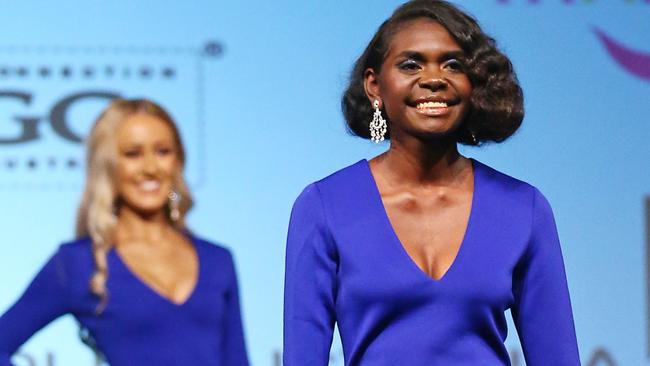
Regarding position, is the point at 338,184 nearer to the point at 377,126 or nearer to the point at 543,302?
Result: the point at 377,126

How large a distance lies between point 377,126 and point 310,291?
27 cm

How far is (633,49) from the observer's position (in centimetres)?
424

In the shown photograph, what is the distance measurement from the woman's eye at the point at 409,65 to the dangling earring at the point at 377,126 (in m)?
0.09

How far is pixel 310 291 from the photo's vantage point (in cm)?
201

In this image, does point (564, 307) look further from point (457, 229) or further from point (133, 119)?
point (133, 119)

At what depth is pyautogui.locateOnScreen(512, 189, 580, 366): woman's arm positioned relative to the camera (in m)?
2.02

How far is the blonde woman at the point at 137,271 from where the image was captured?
2.89 m

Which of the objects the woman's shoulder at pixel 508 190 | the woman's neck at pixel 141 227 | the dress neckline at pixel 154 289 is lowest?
the dress neckline at pixel 154 289

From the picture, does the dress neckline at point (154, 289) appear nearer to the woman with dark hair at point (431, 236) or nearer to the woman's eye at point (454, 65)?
the woman with dark hair at point (431, 236)

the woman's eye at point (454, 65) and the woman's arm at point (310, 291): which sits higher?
the woman's eye at point (454, 65)

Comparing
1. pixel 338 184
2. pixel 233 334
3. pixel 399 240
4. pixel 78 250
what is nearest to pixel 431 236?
pixel 399 240

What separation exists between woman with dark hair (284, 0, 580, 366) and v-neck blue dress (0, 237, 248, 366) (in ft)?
2.89

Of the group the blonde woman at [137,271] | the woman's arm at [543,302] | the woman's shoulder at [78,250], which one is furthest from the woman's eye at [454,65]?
the woman's shoulder at [78,250]

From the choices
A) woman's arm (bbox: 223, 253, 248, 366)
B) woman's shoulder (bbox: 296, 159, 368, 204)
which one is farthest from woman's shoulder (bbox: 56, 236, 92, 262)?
woman's shoulder (bbox: 296, 159, 368, 204)
